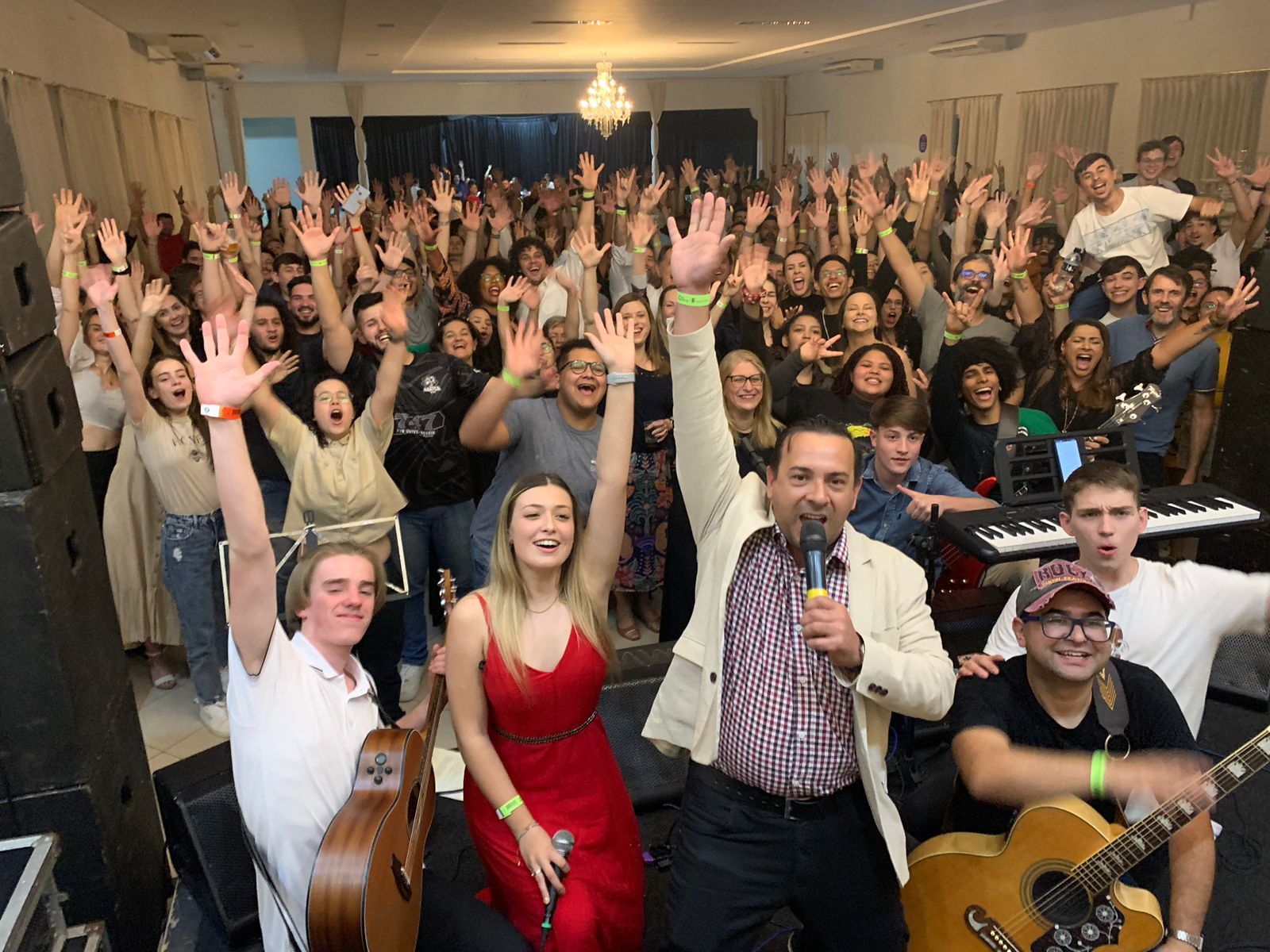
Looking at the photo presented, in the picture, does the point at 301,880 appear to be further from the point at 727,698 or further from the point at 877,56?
the point at 877,56

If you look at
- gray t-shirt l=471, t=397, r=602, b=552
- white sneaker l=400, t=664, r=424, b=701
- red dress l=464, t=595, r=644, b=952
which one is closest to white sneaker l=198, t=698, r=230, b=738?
white sneaker l=400, t=664, r=424, b=701

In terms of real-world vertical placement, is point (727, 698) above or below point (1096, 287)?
below

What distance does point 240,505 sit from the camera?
1705mm

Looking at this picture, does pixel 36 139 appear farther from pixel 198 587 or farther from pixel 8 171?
pixel 8 171

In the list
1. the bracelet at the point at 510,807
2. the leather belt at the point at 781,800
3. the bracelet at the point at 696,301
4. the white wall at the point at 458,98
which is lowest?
the bracelet at the point at 510,807

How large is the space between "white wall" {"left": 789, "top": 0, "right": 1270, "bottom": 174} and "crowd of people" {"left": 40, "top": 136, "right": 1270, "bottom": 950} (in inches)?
103

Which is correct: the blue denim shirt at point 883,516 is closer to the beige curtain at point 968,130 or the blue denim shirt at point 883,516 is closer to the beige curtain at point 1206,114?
the beige curtain at point 1206,114

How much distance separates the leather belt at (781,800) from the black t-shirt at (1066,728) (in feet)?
0.97

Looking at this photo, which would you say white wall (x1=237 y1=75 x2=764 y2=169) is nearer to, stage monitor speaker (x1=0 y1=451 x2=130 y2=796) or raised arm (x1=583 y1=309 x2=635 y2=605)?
raised arm (x1=583 y1=309 x2=635 y2=605)

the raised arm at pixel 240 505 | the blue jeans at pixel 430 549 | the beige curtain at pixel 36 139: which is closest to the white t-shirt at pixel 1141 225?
the blue jeans at pixel 430 549

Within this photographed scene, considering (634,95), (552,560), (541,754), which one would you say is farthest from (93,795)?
(634,95)

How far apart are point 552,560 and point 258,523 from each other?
615mm

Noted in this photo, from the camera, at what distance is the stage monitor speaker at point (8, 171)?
179 cm

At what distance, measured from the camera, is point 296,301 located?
446cm
